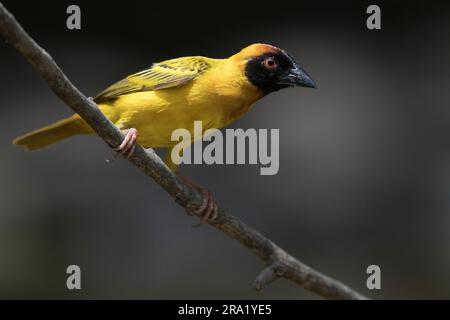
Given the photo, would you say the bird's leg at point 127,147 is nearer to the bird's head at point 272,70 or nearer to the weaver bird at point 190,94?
→ the weaver bird at point 190,94

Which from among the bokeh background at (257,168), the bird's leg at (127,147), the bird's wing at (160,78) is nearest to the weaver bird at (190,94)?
the bird's wing at (160,78)

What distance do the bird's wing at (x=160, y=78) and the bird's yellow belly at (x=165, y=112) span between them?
0.04 meters

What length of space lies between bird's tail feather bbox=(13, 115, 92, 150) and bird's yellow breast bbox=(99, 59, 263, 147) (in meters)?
0.18

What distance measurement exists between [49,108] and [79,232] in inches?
42.2

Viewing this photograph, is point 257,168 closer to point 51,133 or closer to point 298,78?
point 298,78

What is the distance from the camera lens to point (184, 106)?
3281mm

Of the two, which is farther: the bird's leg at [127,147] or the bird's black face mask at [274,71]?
the bird's black face mask at [274,71]

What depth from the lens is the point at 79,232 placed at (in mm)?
5324

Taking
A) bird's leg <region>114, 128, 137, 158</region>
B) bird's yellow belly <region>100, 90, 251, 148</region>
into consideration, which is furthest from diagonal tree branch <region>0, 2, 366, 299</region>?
bird's yellow belly <region>100, 90, 251, 148</region>

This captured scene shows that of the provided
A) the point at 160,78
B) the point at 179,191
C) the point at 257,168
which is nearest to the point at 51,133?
the point at 160,78

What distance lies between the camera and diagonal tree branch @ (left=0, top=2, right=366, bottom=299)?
239 cm

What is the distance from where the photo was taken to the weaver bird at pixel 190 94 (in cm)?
328

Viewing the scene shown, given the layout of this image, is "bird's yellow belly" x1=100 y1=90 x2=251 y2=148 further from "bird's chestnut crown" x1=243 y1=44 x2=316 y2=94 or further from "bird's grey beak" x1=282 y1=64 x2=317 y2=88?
"bird's grey beak" x1=282 y1=64 x2=317 y2=88

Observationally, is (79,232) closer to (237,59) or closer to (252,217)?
(252,217)
